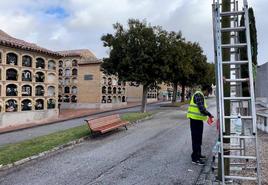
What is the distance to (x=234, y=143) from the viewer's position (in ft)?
23.8

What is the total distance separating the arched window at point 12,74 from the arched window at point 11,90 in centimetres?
42

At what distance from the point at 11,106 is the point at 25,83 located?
5.38 ft

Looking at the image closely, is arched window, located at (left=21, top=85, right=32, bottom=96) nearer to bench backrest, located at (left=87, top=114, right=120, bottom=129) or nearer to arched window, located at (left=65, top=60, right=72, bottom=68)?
bench backrest, located at (left=87, top=114, right=120, bottom=129)

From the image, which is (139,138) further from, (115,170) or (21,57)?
(21,57)

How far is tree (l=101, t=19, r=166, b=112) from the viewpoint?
18828mm

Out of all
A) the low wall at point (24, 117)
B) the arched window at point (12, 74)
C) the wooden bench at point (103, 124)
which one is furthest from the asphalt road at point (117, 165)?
the arched window at point (12, 74)

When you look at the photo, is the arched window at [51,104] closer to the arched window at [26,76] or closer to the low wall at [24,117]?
the low wall at [24,117]

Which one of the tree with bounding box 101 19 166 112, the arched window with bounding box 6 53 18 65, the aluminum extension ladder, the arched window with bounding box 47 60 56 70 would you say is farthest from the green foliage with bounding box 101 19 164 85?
the aluminum extension ladder

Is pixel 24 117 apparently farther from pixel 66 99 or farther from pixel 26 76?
pixel 66 99

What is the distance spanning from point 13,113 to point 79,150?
10181mm

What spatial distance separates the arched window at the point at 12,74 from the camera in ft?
57.6

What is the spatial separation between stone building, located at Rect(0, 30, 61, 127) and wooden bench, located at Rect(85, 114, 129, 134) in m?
7.43

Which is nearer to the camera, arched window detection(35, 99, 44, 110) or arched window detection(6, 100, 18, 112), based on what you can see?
arched window detection(6, 100, 18, 112)

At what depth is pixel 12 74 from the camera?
1786 centimetres
